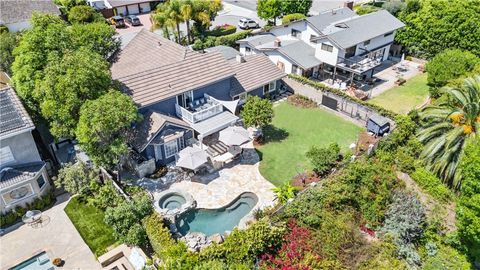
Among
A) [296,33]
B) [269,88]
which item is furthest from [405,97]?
[296,33]

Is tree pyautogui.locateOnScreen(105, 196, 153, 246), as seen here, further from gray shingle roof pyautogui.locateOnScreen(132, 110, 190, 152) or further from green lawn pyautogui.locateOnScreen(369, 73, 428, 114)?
green lawn pyautogui.locateOnScreen(369, 73, 428, 114)

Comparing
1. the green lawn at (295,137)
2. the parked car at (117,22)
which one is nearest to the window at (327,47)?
the green lawn at (295,137)

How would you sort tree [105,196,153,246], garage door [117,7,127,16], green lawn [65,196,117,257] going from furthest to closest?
garage door [117,7,127,16] < green lawn [65,196,117,257] < tree [105,196,153,246]

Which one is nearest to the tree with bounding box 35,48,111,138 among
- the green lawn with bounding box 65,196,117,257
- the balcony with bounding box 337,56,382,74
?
the green lawn with bounding box 65,196,117,257

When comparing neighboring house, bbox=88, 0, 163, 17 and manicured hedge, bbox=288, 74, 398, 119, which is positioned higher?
neighboring house, bbox=88, 0, 163, 17

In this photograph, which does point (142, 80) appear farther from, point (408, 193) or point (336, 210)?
point (408, 193)

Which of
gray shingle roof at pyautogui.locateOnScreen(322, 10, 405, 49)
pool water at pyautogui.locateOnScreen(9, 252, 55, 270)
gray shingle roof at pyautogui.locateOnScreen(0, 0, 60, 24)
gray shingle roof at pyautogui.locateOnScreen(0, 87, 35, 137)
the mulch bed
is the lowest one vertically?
pool water at pyautogui.locateOnScreen(9, 252, 55, 270)

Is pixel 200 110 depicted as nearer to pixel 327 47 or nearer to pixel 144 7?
pixel 327 47

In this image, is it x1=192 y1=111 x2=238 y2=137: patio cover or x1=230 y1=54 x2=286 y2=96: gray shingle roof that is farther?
x1=230 y1=54 x2=286 y2=96: gray shingle roof

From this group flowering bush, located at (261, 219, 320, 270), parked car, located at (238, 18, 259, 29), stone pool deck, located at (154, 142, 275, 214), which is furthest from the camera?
parked car, located at (238, 18, 259, 29)

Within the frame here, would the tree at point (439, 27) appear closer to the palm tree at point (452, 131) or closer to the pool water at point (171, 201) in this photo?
the palm tree at point (452, 131)
